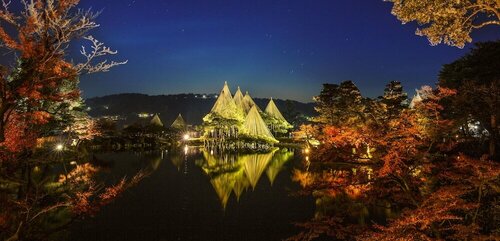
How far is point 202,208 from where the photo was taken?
43.8ft

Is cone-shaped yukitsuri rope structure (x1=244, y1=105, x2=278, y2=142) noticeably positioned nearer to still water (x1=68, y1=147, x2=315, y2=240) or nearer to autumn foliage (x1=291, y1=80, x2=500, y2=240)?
still water (x1=68, y1=147, x2=315, y2=240)

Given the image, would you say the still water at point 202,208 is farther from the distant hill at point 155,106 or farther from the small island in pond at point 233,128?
the distant hill at point 155,106

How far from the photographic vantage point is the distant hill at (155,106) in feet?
318

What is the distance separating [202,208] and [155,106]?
99.5m

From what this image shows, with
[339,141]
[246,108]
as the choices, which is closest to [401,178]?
[339,141]

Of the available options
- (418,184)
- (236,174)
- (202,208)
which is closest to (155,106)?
(236,174)

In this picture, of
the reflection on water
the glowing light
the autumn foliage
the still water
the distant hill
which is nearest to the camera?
the autumn foliage

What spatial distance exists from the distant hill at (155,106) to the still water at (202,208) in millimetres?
Answer: 70363

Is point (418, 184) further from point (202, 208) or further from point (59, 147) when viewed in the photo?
point (59, 147)

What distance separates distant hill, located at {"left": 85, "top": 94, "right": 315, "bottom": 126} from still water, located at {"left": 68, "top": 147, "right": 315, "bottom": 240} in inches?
2770

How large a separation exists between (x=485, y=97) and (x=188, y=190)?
12.7 meters

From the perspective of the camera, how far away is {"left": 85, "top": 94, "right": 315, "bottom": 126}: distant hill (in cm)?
9681

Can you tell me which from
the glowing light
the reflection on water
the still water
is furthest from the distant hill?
the still water

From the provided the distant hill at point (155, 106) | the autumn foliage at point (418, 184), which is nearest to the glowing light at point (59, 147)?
the autumn foliage at point (418, 184)
